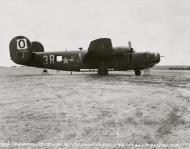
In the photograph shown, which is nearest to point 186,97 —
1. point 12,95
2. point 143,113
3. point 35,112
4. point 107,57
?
point 143,113

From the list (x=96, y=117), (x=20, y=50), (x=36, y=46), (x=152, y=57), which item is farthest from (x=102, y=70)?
(x=96, y=117)

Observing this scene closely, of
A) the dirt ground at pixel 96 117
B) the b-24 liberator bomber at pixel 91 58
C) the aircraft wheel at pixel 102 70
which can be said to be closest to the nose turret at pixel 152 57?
the b-24 liberator bomber at pixel 91 58

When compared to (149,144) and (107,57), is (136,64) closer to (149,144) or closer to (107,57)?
(107,57)

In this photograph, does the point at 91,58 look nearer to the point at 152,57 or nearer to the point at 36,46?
the point at 152,57

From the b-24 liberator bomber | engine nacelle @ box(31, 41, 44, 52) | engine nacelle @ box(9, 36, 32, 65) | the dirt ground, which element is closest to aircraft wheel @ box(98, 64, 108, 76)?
the b-24 liberator bomber

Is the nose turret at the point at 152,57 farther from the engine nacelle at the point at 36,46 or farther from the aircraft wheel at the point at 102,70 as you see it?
the engine nacelle at the point at 36,46

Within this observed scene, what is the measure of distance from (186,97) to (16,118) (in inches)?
292

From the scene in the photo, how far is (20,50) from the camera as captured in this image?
28172mm

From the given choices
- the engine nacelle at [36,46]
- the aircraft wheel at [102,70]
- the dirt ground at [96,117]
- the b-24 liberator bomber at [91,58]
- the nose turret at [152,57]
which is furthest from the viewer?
the engine nacelle at [36,46]

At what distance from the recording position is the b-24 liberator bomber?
24328 millimetres

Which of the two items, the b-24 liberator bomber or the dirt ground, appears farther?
the b-24 liberator bomber

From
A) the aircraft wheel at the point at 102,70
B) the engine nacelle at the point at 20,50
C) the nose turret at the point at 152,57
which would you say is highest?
the engine nacelle at the point at 20,50

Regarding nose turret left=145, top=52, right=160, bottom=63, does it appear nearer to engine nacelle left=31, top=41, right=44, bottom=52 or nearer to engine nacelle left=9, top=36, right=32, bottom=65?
engine nacelle left=9, top=36, right=32, bottom=65

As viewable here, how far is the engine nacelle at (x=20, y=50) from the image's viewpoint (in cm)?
2803
